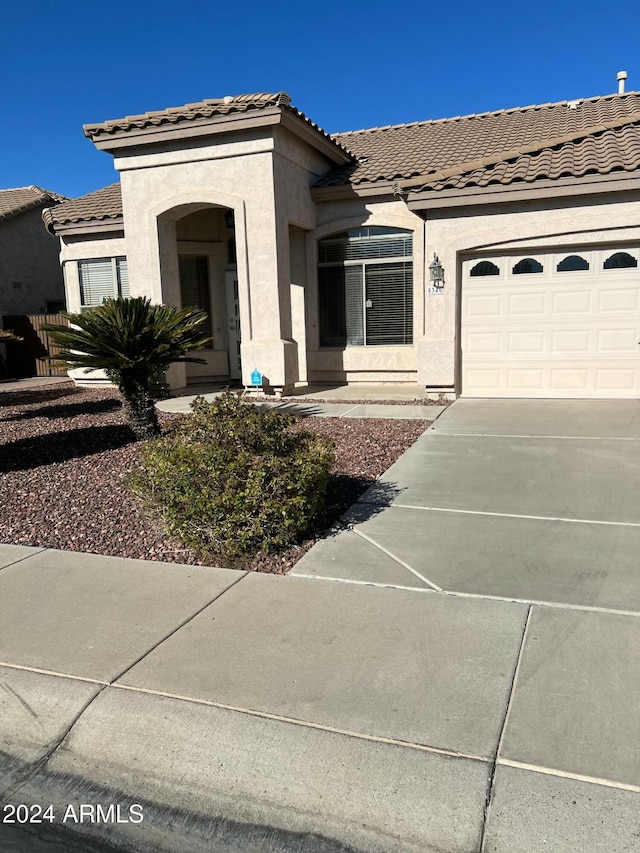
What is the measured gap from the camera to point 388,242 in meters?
14.2

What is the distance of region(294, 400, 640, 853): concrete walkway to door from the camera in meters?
2.60

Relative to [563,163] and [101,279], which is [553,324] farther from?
[101,279]

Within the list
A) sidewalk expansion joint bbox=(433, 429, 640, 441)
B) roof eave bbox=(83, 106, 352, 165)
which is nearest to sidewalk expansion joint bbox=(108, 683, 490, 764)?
sidewalk expansion joint bbox=(433, 429, 640, 441)

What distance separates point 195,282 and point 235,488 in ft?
37.9

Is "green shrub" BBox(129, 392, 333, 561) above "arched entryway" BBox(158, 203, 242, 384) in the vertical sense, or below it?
below

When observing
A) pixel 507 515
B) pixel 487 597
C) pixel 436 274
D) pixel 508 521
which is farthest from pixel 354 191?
pixel 487 597

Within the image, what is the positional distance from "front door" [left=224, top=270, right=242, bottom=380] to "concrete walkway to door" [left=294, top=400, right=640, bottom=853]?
809cm

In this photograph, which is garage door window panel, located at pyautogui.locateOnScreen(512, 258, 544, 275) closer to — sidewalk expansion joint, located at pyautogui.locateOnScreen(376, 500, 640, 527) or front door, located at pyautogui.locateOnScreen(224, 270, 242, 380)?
front door, located at pyautogui.locateOnScreen(224, 270, 242, 380)

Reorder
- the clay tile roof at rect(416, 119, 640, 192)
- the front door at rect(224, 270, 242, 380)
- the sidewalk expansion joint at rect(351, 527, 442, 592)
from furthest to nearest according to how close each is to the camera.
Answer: the front door at rect(224, 270, 242, 380)
the clay tile roof at rect(416, 119, 640, 192)
the sidewalk expansion joint at rect(351, 527, 442, 592)

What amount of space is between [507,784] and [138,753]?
1610mm

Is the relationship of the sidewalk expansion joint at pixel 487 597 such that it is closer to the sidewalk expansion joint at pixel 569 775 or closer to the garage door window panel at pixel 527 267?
the sidewalk expansion joint at pixel 569 775

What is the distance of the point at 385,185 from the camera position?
13.8m

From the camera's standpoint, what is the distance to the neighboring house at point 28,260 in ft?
74.6

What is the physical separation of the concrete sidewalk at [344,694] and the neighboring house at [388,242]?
23.1 ft
